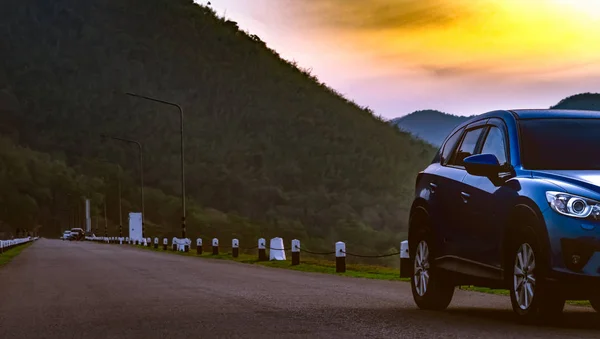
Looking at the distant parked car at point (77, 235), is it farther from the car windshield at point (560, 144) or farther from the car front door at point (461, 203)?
the car windshield at point (560, 144)

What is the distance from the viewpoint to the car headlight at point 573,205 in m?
9.84

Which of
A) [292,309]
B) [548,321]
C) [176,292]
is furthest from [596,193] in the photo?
[176,292]

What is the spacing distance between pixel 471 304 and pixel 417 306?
3.44 ft

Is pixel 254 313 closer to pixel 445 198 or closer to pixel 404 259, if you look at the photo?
pixel 445 198

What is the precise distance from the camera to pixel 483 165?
11.0 m

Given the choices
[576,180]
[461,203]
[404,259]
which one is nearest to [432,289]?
[461,203]

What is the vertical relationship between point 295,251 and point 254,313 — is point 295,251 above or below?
above

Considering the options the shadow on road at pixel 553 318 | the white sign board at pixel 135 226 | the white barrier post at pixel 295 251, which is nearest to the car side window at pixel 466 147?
the shadow on road at pixel 553 318

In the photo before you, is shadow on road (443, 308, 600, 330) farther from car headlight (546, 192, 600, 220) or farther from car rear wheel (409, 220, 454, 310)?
car headlight (546, 192, 600, 220)

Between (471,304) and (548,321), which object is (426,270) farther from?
(548,321)

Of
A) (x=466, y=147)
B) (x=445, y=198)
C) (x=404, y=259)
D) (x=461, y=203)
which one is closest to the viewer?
(x=461, y=203)

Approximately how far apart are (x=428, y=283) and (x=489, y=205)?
6.63 ft

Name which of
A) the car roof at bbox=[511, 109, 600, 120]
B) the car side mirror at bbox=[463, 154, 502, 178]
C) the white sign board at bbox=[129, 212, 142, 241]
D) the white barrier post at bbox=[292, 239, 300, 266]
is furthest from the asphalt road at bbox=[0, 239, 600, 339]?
the white sign board at bbox=[129, 212, 142, 241]

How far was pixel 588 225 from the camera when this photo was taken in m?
9.82
